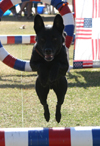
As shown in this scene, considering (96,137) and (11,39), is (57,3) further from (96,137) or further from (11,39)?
(96,137)

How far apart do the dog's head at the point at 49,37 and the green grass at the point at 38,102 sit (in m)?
2.16

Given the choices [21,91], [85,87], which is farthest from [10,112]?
[85,87]

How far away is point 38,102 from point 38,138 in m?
2.77

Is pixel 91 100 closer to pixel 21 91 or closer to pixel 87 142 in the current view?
pixel 21 91

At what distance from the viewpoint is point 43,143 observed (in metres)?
2.62

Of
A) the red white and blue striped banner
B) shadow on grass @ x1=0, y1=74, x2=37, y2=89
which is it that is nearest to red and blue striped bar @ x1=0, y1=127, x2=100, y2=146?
shadow on grass @ x1=0, y1=74, x2=37, y2=89

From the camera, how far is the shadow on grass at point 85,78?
661cm

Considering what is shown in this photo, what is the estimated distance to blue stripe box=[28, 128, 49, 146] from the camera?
262 cm

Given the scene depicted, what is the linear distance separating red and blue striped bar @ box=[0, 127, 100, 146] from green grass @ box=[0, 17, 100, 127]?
5.73 ft

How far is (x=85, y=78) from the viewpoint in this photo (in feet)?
23.4

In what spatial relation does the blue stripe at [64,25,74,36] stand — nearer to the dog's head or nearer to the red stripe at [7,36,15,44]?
the red stripe at [7,36,15,44]

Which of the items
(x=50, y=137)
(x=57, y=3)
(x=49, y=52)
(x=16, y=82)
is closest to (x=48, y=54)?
(x=49, y=52)

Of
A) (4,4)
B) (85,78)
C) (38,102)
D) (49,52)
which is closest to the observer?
(49,52)

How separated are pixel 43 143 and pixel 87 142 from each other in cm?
36
